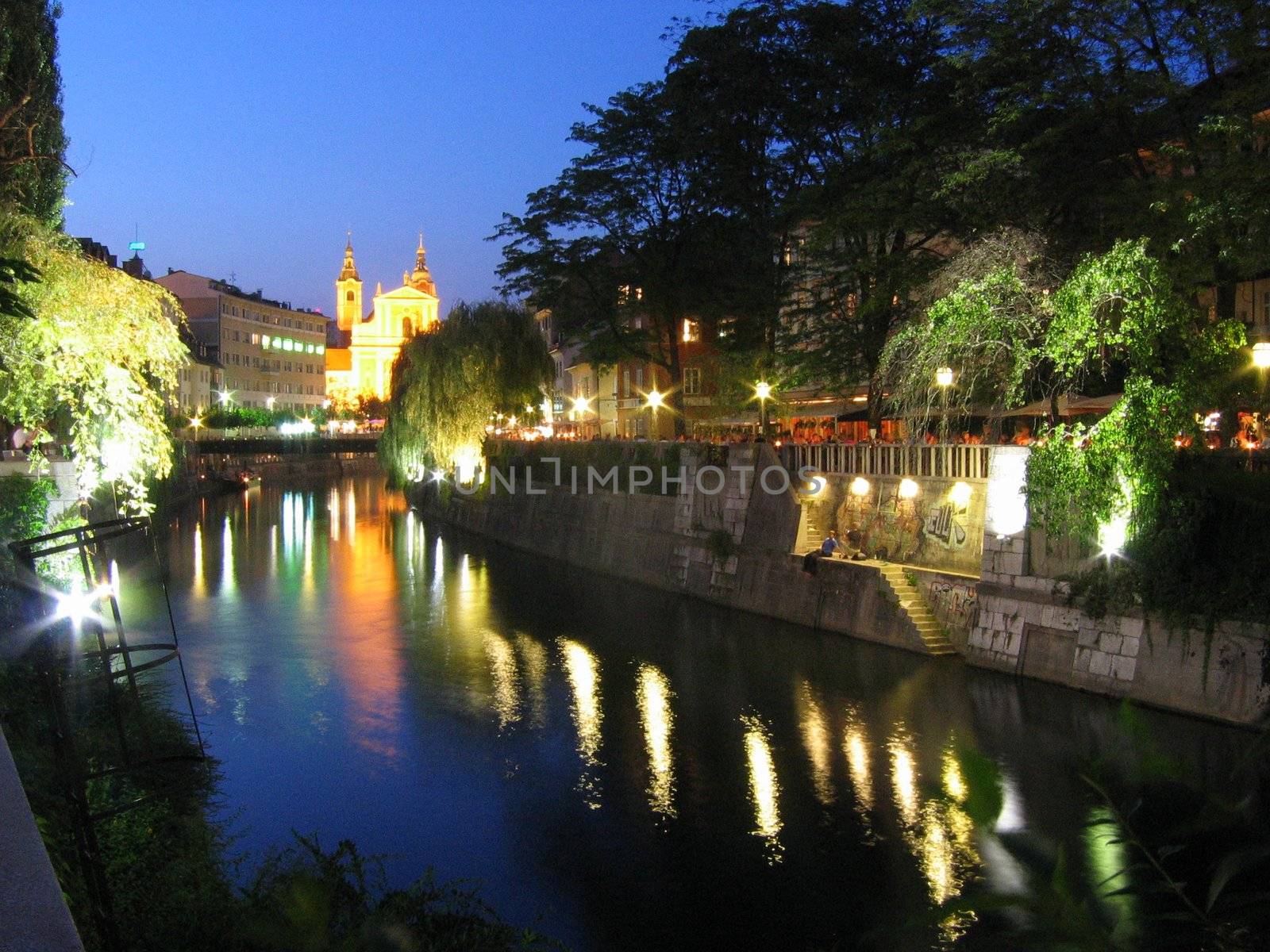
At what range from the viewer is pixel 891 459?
23.9 m

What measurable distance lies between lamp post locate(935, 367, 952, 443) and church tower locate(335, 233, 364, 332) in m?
157

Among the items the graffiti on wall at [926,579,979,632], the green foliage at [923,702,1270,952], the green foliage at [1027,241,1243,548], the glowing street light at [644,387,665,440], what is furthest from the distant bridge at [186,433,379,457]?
the green foliage at [923,702,1270,952]

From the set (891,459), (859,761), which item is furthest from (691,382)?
(859,761)

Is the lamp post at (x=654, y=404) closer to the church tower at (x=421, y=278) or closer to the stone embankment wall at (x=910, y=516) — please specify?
the stone embankment wall at (x=910, y=516)

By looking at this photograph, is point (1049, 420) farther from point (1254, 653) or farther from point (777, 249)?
point (777, 249)

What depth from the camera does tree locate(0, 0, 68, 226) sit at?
18.4 m

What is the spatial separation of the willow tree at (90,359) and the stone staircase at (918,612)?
42.0ft

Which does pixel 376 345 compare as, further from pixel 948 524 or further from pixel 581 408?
pixel 948 524

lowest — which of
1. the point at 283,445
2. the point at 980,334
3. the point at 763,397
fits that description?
the point at 283,445

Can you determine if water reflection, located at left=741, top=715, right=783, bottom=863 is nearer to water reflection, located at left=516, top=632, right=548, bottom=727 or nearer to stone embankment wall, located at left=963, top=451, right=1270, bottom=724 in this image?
water reflection, located at left=516, top=632, right=548, bottom=727

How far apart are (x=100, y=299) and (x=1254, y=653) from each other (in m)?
16.7

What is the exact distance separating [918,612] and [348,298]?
160142 mm

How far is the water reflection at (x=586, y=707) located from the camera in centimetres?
1515

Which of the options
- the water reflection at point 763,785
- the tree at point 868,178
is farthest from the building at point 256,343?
the water reflection at point 763,785
